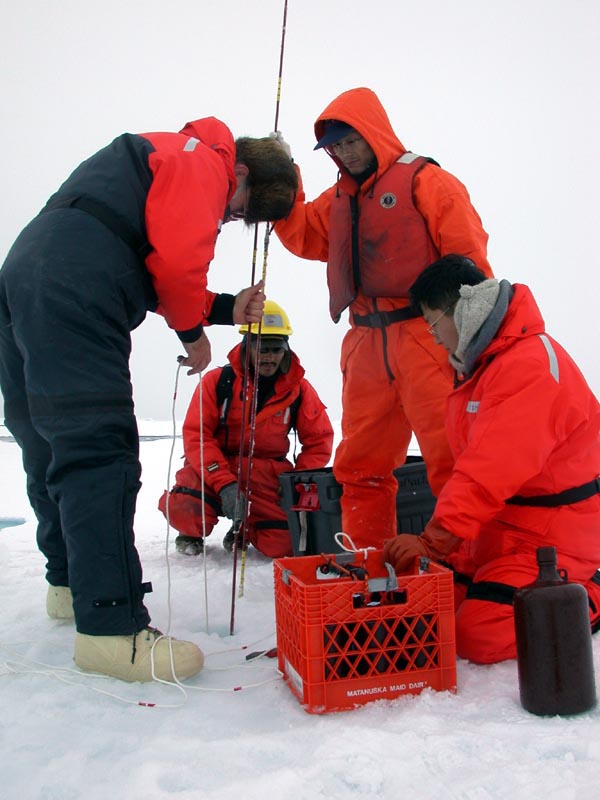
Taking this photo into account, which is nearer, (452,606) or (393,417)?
(452,606)

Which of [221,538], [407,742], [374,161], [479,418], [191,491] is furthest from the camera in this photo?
[221,538]

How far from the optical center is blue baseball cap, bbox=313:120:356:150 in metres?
3.47

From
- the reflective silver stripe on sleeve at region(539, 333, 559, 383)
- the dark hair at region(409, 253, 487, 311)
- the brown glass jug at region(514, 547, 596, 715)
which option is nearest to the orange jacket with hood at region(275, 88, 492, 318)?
the dark hair at region(409, 253, 487, 311)

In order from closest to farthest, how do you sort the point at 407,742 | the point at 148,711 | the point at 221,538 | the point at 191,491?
the point at 407,742, the point at 148,711, the point at 191,491, the point at 221,538

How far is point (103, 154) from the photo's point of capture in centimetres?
231

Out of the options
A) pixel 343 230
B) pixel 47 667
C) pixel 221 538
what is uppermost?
pixel 343 230

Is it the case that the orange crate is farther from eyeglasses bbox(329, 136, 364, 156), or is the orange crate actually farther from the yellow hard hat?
the yellow hard hat

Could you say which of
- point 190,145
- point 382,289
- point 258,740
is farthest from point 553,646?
point 382,289

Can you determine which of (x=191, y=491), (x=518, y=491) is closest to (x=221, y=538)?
(x=191, y=491)

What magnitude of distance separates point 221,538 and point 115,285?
3137 mm

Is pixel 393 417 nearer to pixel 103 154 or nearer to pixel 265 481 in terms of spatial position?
pixel 265 481

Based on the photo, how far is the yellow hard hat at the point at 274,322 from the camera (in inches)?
→ 180

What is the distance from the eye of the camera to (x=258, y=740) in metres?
1.68

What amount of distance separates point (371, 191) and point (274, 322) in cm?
141
